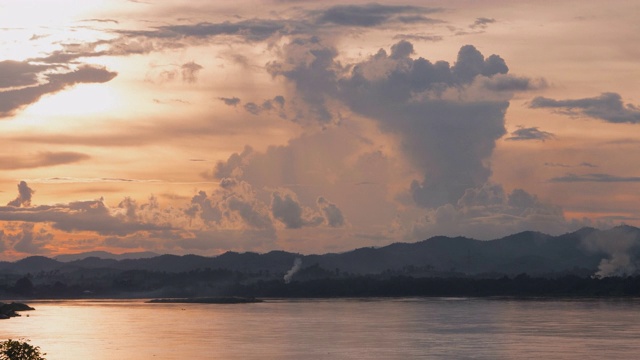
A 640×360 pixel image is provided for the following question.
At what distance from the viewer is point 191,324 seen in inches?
6649

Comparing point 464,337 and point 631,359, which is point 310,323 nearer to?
point 464,337

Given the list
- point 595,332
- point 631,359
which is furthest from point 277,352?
point 595,332

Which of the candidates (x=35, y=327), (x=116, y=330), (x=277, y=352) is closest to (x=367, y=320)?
Answer: (x=116, y=330)

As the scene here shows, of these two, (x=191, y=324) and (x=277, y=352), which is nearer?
(x=277, y=352)

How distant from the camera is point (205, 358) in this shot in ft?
326

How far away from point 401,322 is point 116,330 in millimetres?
45615

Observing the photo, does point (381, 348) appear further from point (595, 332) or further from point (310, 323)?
point (310, 323)

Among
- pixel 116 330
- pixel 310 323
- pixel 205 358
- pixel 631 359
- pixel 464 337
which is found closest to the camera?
pixel 631 359

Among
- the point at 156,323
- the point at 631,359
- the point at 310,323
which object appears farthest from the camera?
the point at 156,323

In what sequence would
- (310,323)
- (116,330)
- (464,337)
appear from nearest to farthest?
1. (464,337)
2. (116,330)
3. (310,323)

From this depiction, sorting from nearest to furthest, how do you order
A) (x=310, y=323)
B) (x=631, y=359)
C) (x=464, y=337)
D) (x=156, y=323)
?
(x=631, y=359), (x=464, y=337), (x=310, y=323), (x=156, y=323)

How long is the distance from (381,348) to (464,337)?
18.3 meters

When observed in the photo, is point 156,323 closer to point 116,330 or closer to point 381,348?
point 116,330

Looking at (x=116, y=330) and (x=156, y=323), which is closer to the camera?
(x=116, y=330)
